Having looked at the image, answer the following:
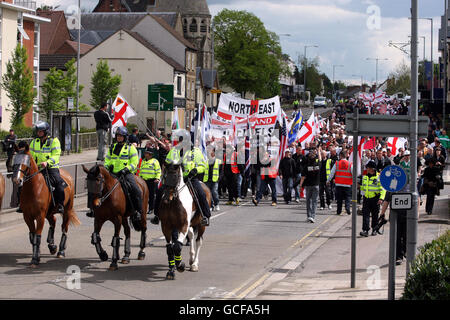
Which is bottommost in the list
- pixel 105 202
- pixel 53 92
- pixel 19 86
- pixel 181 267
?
pixel 181 267

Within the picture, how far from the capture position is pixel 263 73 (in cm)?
10019

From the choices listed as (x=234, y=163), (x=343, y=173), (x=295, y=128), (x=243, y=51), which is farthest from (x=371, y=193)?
(x=243, y=51)

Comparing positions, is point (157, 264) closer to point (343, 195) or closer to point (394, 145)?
point (343, 195)

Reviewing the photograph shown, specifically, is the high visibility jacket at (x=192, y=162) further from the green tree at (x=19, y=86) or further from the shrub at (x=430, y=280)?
the green tree at (x=19, y=86)

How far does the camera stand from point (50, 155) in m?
14.1

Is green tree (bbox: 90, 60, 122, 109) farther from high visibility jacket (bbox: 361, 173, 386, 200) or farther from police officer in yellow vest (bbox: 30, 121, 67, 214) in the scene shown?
police officer in yellow vest (bbox: 30, 121, 67, 214)

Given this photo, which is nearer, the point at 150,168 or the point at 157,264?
the point at 157,264

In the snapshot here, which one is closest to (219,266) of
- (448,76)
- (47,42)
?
(448,76)

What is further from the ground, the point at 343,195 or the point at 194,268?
the point at 343,195

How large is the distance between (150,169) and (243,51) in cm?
8076

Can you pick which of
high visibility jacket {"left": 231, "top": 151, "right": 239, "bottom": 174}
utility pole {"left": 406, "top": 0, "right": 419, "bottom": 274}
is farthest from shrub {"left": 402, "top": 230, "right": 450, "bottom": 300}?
high visibility jacket {"left": 231, "top": 151, "right": 239, "bottom": 174}

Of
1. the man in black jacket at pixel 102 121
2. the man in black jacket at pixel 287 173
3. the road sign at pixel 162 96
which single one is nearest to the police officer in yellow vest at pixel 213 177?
the man in black jacket at pixel 287 173

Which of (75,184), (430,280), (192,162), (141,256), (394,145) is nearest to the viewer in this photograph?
(430,280)
